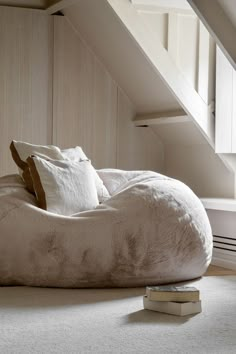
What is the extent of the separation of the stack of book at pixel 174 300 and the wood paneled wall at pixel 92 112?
2.75 metres

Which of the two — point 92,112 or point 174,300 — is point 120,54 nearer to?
point 92,112

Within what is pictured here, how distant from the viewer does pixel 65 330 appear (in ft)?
8.50

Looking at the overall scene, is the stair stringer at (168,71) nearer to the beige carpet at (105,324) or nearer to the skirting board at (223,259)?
the skirting board at (223,259)

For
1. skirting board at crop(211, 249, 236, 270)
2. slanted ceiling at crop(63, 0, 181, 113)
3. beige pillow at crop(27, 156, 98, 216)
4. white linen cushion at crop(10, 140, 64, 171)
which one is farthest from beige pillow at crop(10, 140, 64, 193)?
skirting board at crop(211, 249, 236, 270)

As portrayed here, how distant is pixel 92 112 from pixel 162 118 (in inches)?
25.5

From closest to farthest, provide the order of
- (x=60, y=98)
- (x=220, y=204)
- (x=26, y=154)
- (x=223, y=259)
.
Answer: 1. (x=26, y=154)
2. (x=220, y=204)
3. (x=223, y=259)
4. (x=60, y=98)

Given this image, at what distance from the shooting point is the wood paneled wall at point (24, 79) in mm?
5277

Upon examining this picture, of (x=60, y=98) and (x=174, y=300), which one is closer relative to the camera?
(x=174, y=300)

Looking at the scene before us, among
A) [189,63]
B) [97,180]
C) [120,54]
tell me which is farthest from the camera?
[120,54]

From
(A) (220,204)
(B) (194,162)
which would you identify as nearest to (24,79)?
(B) (194,162)

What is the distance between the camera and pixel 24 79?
5.38 meters

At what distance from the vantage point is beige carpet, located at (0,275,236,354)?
7.77ft

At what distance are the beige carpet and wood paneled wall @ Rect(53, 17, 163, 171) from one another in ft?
7.63

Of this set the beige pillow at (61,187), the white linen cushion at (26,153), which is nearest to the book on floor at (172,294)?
the beige pillow at (61,187)
